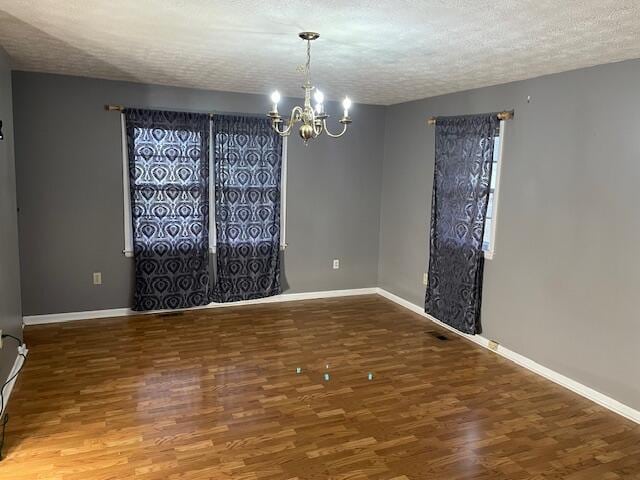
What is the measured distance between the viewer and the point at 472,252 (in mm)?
4492

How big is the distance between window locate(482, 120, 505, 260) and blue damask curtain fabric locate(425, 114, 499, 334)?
0.06m

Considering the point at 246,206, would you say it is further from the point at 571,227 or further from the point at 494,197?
the point at 571,227

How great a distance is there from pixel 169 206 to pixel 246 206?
2.59ft

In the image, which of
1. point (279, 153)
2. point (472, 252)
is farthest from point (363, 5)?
point (279, 153)

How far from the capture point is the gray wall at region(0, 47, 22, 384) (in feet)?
10.8

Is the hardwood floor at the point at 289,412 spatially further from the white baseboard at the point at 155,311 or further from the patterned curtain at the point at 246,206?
the patterned curtain at the point at 246,206

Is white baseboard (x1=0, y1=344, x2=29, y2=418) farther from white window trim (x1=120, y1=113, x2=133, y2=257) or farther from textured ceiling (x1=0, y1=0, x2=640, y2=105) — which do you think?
textured ceiling (x1=0, y1=0, x2=640, y2=105)

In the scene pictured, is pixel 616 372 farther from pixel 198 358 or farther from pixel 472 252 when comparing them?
pixel 198 358

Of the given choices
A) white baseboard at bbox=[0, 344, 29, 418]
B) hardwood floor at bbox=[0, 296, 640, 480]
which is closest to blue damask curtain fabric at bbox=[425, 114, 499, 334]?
hardwood floor at bbox=[0, 296, 640, 480]

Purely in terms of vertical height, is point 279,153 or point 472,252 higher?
point 279,153

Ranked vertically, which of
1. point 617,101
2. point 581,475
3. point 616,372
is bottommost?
point 581,475

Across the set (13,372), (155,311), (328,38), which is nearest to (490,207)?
(328,38)

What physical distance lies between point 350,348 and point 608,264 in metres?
2.08

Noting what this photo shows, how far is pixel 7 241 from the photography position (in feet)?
11.5
